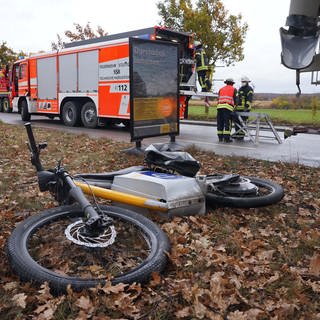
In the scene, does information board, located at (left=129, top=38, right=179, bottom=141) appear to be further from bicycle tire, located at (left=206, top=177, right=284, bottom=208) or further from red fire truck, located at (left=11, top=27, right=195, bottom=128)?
red fire truck, located at (left=11, top=27, right=195, bottom=128)

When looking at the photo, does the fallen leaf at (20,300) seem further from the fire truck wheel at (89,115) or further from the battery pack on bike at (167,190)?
the fire truck wheel at (89,115)

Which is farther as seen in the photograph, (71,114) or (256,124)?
(71,114)

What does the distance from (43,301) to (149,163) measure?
2361 millimetres

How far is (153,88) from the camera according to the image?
24.3 ft

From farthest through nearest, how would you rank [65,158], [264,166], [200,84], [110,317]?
1. [200,84]
2. [65,158]
3. [264,166]
4. [110,317]

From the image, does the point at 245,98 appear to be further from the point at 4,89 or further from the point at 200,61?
the point at 4,89

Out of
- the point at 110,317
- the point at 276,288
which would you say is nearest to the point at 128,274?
the point at 110,317

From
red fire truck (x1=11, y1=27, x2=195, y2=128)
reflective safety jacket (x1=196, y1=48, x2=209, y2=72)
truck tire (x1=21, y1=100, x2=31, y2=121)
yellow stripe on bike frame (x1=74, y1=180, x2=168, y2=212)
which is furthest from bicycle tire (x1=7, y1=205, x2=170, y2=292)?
truck tire (x1=21, y1=100, x2=31, y2=121)

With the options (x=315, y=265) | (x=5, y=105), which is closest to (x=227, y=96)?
(x=315, y=265)

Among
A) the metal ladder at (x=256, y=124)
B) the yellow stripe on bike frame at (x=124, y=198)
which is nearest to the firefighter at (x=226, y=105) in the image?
the metal ladder at (x=256, y=124)

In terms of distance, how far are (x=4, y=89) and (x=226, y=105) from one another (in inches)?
581

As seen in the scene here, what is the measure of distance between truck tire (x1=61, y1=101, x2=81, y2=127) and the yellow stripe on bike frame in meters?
11.6

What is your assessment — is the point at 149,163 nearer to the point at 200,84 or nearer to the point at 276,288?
the point at 276,288

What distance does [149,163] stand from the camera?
462 centimetres
